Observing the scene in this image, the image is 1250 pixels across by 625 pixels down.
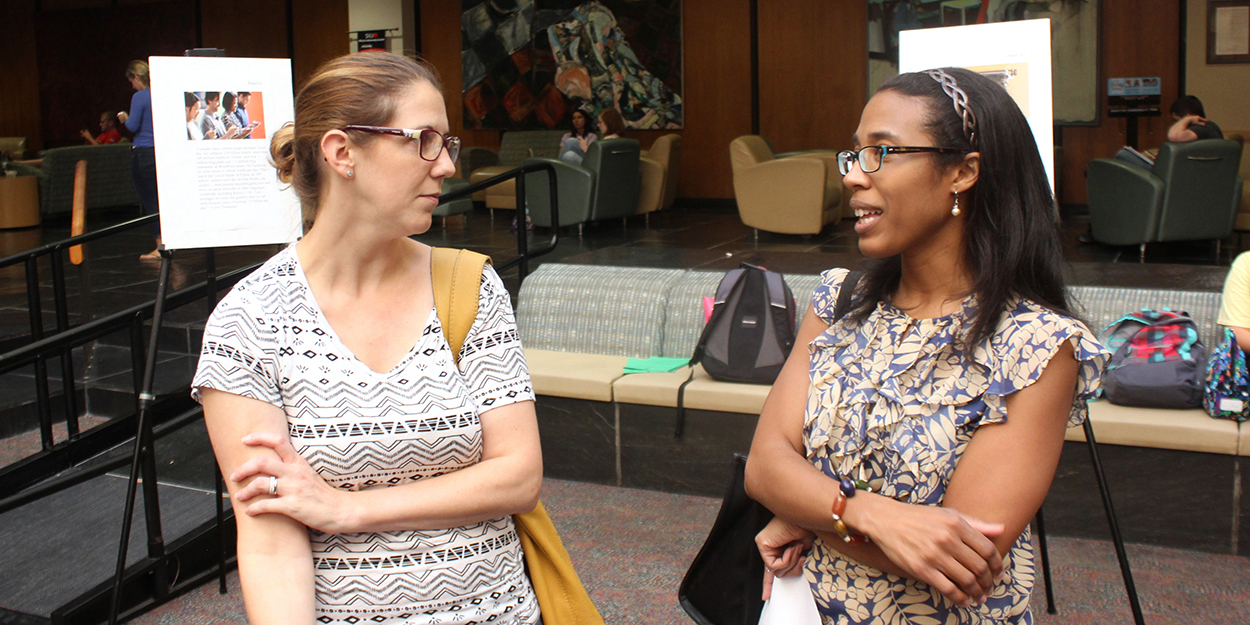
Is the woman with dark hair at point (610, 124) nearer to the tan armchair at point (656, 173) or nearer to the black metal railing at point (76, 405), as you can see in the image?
the tan armchair at point (656, 173)

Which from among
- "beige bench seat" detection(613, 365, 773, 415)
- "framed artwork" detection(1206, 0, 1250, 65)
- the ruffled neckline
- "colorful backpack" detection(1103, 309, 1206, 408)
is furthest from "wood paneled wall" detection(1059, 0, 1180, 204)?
the ruffled neckline

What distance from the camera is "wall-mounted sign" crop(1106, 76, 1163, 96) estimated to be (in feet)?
31.8

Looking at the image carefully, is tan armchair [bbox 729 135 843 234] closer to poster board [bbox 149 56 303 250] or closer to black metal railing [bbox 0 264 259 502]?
black metal railing [bbox 0 264 259 502]

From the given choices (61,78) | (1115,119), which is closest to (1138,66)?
(1115,119)

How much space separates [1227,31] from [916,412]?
9.92 meters

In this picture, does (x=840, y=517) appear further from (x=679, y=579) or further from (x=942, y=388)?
(x=679, y=579)

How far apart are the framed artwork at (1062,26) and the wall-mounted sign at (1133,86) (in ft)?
0.38

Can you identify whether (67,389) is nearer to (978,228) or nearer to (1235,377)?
(978,228)

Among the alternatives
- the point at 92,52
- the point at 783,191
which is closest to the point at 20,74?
the point at 92,52

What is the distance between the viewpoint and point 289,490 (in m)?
1.26

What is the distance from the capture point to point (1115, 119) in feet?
32.7

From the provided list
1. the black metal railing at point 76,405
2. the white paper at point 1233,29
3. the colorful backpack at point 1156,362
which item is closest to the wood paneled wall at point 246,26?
the black metal railing at point 76,405

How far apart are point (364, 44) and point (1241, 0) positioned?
9242 millimetres

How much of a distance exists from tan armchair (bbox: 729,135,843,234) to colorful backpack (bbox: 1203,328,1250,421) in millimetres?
5102
